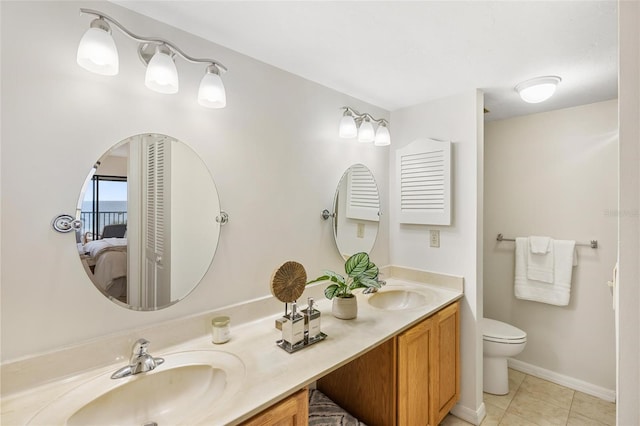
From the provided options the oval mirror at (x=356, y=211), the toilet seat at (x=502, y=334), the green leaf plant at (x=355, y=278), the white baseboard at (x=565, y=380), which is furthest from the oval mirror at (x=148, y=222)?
the white baseboard at (x=565, y=380)

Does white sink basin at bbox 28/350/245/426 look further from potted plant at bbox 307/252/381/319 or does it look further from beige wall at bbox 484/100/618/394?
beige wall at bbox 484/100/618/394

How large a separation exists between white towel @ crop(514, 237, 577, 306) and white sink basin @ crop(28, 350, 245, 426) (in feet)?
7.82

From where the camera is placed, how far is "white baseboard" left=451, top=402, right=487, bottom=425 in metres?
1.89

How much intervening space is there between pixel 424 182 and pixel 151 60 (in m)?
1.79

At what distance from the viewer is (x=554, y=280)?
2244 millimetres

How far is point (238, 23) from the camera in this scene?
1236mm

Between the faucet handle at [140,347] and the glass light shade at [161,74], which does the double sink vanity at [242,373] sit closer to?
the faucet handle at [140,347]

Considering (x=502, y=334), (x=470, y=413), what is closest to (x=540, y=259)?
(x=502, y=334)

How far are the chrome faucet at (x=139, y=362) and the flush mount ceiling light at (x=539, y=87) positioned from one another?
244 centimetres

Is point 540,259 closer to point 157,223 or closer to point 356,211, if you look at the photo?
point 356,211

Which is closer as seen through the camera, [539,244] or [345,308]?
[345,308]

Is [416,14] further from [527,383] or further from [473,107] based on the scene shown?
[527,383]

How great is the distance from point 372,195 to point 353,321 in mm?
1001

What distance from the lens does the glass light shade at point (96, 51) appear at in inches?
36.9
